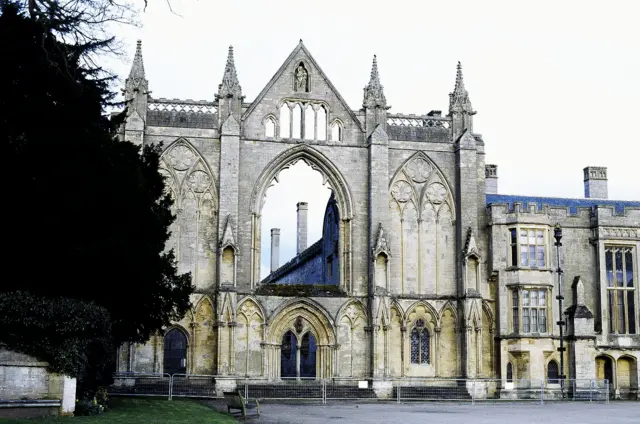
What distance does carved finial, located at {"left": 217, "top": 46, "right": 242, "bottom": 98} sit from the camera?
39.6 meters

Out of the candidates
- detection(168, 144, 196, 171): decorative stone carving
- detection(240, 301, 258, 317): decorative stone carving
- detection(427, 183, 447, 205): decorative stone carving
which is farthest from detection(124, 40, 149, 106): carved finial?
detection(427, 183, 447, 205): decorative stone carving

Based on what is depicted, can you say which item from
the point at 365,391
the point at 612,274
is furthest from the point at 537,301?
the point at 365,391

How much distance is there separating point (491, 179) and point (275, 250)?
2687cm

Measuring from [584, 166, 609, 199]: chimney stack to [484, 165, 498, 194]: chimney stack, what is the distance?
5212 millimetres

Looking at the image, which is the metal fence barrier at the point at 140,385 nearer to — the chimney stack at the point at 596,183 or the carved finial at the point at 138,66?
the carved finial at the point at 138,66

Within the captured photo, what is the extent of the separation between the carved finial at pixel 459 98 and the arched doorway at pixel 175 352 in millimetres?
16085

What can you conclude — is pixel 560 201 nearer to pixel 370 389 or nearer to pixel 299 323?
pixel 370 389

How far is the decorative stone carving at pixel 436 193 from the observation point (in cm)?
4078

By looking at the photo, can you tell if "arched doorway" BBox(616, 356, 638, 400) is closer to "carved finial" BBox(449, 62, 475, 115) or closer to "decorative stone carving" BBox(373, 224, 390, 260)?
"decorative stone carving" BBox(373, 224, 390, 260)

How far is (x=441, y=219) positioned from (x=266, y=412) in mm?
16387

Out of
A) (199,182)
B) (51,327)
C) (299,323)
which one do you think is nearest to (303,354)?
(299,323)

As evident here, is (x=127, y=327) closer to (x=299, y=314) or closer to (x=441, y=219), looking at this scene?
(x=299, y=314)

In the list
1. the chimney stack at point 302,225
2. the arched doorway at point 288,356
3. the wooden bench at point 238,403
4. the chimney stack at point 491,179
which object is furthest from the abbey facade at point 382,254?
the chimney stack at point 302,225

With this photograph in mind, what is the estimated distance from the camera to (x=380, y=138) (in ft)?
131
